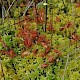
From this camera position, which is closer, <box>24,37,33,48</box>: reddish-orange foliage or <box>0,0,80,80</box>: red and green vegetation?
<box>0,0,80,80</box>: red and green vegetation

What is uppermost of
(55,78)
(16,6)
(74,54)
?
(16,6)

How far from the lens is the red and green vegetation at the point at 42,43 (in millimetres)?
2051

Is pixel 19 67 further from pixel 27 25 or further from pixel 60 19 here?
pixel 60 19

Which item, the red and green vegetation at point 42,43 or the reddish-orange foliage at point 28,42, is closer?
the red and green vegetation at point 42,43

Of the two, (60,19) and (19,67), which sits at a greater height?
(60,19)

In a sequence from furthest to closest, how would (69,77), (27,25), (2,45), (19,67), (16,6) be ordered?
(16,6) → (27,25) → (2,45) → (19,67) → (69,77)

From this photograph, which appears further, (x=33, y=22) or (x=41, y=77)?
(x=33, y=22)

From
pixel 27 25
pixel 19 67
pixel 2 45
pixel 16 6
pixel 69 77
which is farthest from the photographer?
pixel 16 6

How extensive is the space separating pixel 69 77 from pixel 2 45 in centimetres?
78

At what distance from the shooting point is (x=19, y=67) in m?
2.13

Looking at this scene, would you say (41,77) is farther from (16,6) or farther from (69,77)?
(16,6)

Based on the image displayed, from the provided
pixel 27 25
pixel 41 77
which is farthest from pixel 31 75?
pixel 27 25

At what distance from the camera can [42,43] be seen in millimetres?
2246

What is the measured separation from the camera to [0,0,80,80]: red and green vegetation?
205 cm
